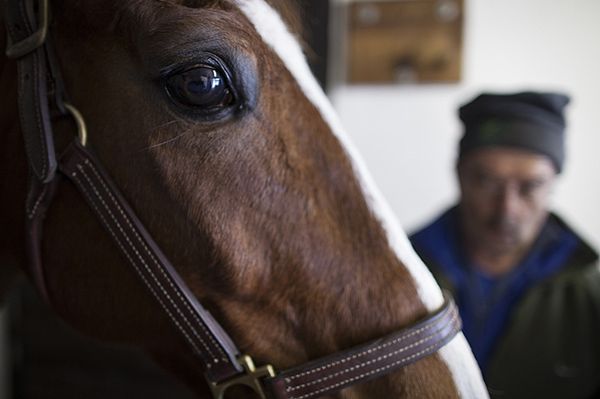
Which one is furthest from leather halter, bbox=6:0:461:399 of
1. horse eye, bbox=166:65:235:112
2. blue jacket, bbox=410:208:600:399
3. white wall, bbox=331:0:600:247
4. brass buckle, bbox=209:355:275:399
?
white wall, bbox=331:0:600:247

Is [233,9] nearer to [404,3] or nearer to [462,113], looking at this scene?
[462,113]

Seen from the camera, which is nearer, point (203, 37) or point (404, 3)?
point (203, 37)

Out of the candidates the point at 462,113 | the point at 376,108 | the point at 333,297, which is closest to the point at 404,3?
the point at 376,108

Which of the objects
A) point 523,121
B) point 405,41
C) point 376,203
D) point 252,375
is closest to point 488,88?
point 405,41

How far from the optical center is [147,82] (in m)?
0.50

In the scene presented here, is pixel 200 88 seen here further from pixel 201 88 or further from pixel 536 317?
pixel 536 317

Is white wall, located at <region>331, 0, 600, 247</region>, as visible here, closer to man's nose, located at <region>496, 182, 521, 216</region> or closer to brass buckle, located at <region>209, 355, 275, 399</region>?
man's nose, located at <region>496, 182, 521, 216</region>

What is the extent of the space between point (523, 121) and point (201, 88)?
0.73m

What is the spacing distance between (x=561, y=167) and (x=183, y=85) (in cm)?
88

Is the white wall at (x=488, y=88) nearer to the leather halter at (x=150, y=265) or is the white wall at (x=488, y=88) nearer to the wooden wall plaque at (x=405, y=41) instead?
the wooden wall plaque at (x=405, y=41)

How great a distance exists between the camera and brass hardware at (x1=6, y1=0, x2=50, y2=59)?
513 mm

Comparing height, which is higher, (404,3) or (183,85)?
(183,85)

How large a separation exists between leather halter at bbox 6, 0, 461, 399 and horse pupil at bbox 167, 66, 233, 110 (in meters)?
0.11

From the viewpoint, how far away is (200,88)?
1.59ft
